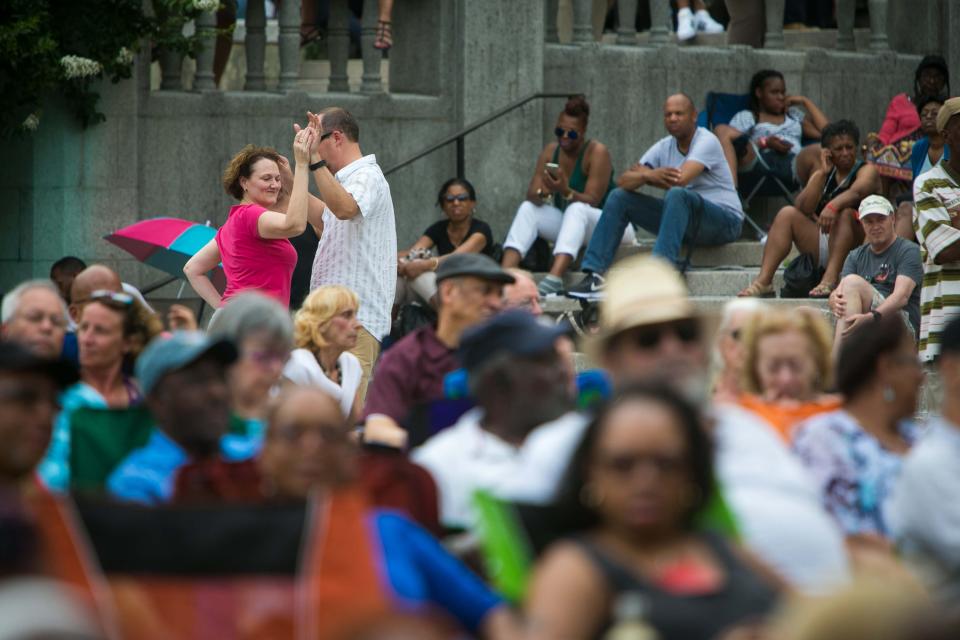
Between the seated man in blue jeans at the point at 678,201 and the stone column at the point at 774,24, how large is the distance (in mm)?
2600

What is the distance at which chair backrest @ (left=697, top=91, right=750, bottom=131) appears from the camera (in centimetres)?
1455

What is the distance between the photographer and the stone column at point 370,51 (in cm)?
1448

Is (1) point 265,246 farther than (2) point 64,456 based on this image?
Yes

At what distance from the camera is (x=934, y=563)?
5.31m

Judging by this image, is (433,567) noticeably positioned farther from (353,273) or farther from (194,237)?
(194,237)

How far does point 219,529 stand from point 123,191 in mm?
9423

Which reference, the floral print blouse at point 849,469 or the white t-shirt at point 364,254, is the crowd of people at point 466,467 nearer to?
the floral print blouse at point 849,469

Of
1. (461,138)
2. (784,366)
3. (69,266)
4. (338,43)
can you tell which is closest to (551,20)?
(461,138)

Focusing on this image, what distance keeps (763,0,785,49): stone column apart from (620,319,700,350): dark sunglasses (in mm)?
9841

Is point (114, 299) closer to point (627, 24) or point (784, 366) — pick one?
point (784, 366)

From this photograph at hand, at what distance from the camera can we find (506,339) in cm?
595

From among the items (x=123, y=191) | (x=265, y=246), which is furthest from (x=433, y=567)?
(x=123, y=191)

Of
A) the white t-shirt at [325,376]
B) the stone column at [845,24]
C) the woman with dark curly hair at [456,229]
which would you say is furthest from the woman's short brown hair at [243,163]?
the stone column at [845,24]

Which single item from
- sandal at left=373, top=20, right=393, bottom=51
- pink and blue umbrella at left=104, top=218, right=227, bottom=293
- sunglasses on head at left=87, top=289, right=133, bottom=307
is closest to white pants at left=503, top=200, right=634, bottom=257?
sandal at left=373, top=20, right=393, bottom=51
